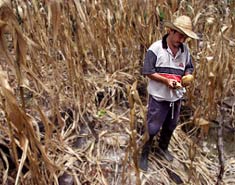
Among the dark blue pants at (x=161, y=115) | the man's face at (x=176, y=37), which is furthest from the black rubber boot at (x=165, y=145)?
the man's face at (x=176, y=37)

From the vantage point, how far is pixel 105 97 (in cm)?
228

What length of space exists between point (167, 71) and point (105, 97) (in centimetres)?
57

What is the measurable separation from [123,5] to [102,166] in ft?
3.47

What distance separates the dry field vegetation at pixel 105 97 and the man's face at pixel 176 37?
7.0 inches

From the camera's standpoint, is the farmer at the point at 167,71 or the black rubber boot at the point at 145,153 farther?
the black rubber boot at the point at 145,153

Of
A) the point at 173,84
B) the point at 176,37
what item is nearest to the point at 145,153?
the point at 173,84

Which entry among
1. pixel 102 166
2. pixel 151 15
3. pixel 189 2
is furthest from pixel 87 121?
pixel 189 2

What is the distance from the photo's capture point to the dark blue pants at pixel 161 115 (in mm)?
1880

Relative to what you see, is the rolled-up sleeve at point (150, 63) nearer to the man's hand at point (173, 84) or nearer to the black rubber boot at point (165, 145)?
the man's hand at point (173, 84)

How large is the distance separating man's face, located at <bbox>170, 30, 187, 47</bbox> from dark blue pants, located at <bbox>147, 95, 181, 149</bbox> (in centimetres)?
30

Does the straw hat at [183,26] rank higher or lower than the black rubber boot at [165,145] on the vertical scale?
higher

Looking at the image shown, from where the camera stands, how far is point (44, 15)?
2.15 metres

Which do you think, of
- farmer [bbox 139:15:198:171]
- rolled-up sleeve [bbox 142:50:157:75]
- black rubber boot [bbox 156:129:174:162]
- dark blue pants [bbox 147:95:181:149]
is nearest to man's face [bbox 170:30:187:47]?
farmer [bbox 139:15:198:171]

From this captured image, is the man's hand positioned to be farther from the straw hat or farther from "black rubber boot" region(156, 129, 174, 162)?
"black rubber boot" region(156, 129, 174, 162)
